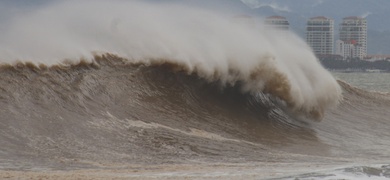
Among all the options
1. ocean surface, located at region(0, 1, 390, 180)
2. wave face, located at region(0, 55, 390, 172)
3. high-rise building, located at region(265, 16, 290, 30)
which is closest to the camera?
ocean surface, located at region(0, 1, 390, 180)

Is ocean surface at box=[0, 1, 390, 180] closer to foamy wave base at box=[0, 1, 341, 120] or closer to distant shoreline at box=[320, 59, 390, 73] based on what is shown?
foamy wave base at box=[0, 1, 341, 120]

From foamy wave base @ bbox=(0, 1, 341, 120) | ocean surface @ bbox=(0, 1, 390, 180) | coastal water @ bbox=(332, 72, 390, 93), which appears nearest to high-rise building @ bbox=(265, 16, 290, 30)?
foamy wave base @ bbox=(0, 1, 341, 120)

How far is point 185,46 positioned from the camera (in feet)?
74.1

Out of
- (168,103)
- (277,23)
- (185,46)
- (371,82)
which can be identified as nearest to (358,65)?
(277,23)

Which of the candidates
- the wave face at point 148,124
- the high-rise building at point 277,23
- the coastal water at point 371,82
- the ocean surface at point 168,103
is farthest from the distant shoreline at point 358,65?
the wave face at point 148,124

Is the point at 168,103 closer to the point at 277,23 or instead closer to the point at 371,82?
the point at 371,82

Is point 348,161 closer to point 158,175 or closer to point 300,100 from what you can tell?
point 158,175

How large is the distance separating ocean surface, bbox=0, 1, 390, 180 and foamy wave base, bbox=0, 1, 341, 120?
0.14ft

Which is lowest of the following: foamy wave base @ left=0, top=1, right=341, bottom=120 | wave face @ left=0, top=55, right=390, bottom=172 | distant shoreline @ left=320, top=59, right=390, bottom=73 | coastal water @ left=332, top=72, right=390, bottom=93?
wave face @ left=0, top=55, right=390, bottom=172

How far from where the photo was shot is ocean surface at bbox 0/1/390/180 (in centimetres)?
1397

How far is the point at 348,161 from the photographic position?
16.0m

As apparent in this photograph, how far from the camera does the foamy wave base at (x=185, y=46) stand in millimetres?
21359

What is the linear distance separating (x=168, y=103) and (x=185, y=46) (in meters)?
3.22

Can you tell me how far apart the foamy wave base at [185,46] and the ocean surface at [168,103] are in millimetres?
43
